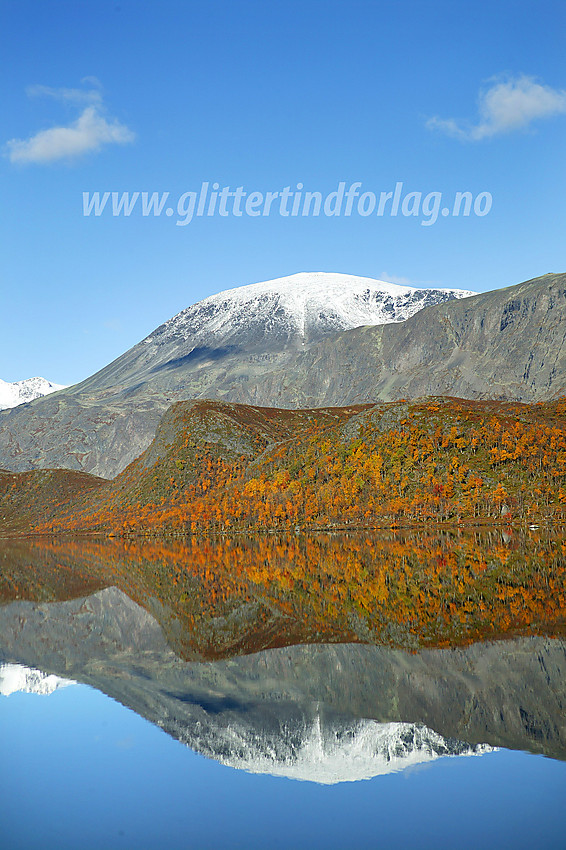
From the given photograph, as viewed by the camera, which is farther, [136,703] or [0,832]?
[136,703]

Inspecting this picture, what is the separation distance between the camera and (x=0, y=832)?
15219 millimetres

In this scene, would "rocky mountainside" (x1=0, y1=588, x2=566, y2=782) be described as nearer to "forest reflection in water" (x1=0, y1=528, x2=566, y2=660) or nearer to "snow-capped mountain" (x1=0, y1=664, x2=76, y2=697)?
"snow-capped mountain" (x1=0, y1=664, x2=76, y2=697)

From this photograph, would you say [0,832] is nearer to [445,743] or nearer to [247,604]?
[445,743]

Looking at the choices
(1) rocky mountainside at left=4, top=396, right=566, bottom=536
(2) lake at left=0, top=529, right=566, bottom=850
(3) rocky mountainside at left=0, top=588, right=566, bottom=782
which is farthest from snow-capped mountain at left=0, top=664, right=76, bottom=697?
(1) rocky mountainside at left=4, top=396, right=566, bottom=536

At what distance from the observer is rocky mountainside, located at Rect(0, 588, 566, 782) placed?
61.8ft

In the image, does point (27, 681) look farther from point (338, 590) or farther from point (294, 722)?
point (338, 590)

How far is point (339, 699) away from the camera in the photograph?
76.1ft

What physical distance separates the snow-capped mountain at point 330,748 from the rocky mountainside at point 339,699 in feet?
0.14

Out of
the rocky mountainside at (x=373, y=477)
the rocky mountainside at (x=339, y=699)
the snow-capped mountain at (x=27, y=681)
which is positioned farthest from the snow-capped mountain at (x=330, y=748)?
the rocky mountainside at (x=373, y=477)

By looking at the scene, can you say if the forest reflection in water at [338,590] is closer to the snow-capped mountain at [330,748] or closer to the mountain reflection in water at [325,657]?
the mountain reflection in water at [325,657]

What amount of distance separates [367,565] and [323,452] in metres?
106

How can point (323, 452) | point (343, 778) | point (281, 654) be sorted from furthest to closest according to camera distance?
point (323, 452), point (281, 654), point (343, 778)

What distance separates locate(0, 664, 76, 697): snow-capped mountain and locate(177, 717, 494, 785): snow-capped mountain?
9.48 m

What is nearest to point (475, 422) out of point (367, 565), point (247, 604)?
point (367, 565)
